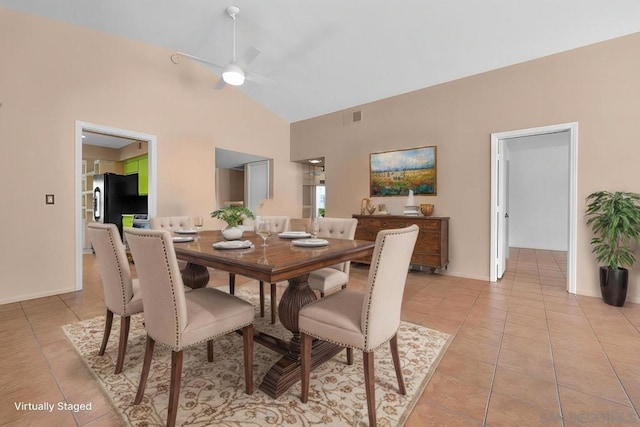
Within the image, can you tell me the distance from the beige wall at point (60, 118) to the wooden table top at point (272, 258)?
8.90 ft

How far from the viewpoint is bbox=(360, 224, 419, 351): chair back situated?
4.54 ft

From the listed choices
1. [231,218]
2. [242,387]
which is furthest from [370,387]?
[231,218]

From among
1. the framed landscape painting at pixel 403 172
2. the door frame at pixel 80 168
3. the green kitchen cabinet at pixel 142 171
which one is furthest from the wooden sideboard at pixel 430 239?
the green kitchen cabinet at pixel 142 171

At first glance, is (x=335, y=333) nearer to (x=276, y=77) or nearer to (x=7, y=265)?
(x=7, y=265)

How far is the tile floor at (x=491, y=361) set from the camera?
58.4 inches

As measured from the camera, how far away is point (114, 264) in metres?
1.82

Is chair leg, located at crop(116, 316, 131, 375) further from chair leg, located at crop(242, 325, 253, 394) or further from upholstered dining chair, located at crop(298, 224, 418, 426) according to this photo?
upholstered dining chair, located at crop(298, 224, 418, 426)

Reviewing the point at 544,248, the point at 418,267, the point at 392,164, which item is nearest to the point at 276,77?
the point at 392,164

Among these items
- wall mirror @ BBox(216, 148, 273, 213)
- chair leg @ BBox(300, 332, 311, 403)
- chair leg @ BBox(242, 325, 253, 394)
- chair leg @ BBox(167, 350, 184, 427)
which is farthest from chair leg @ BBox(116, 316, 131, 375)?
wall mirror @ BBox(216, 148, 273, 213)

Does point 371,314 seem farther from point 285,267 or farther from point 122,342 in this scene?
point 122,342

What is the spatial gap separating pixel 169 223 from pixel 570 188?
4.80 m

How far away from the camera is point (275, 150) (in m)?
6.20

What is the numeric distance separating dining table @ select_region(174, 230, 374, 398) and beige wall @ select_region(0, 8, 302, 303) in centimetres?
267

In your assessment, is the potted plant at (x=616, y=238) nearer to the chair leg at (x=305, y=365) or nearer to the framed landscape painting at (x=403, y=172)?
the framed landscape painting at (x=403, y=172)
